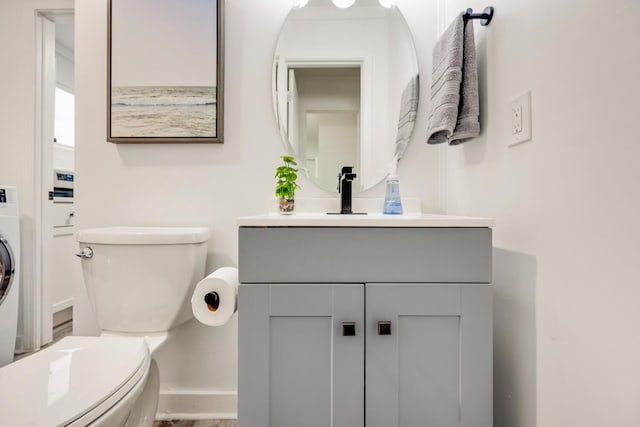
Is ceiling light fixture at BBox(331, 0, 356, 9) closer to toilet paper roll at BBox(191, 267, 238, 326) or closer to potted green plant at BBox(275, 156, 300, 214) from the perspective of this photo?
potted green plant at BBox(275, 156, 300, 214)

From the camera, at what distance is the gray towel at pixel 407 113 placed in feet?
4.85

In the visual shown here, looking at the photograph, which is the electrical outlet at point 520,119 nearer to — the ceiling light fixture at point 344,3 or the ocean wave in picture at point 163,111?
the ceiling light fixture at point 344,3

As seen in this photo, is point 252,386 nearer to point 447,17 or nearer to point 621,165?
point 621,165

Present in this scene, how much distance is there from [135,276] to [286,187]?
66cm

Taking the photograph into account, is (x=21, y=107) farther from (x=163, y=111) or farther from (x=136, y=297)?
(x=136, y=297)

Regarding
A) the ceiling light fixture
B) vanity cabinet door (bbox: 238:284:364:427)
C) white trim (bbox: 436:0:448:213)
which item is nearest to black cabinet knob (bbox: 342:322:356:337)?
vanity cabinet door (bbox: 238:284:364:427)

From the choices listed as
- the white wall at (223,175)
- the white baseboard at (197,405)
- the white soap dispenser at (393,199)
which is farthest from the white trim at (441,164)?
the white baseboard at (197,405)

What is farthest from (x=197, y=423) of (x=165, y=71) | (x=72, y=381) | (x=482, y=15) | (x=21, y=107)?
(x=21, y=107)

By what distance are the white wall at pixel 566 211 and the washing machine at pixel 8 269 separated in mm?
2302

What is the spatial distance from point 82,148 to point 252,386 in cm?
133

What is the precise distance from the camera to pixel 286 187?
138cm

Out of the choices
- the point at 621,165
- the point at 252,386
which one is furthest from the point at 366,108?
the point at 252,386

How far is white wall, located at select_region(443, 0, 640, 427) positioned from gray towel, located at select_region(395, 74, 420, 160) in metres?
0.40

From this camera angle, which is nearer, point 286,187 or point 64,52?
point 286,187
